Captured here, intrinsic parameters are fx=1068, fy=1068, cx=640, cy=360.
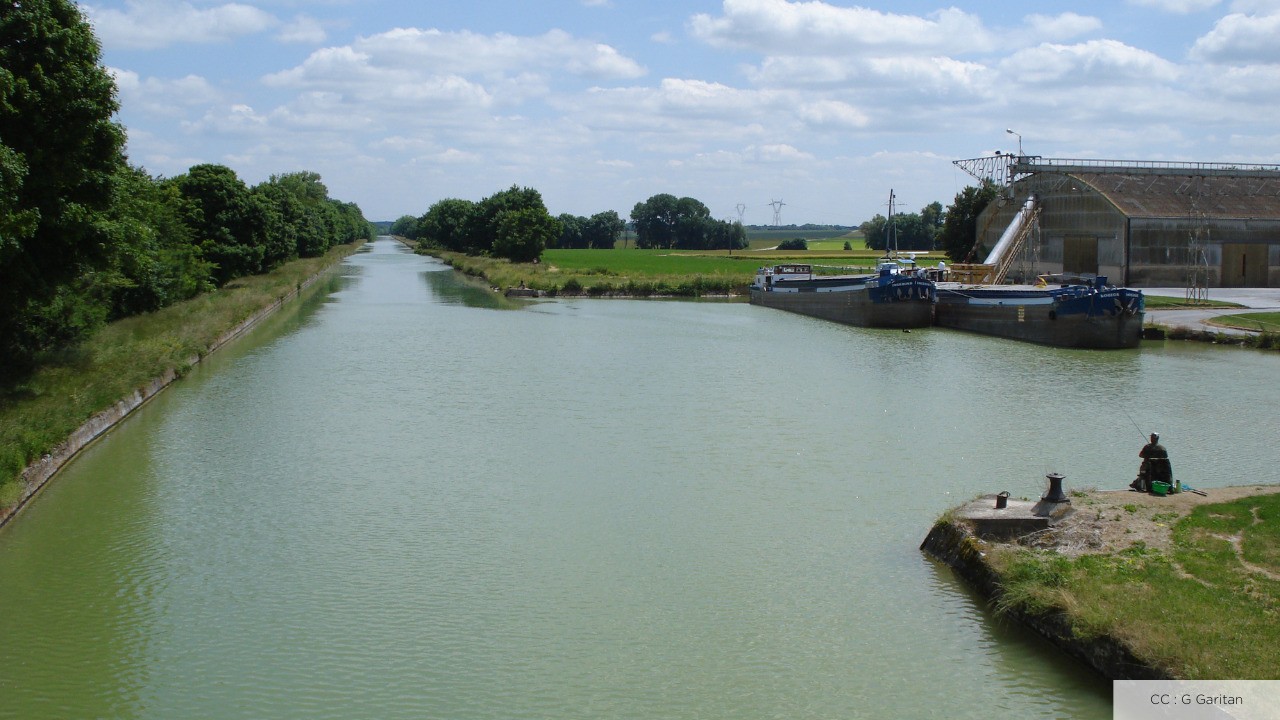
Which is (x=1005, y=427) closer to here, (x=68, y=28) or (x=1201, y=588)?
(x=1201, y=588)

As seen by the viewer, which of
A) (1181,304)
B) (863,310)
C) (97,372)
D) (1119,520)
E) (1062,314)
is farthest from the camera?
(863,310)

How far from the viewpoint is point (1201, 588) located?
9398 mm

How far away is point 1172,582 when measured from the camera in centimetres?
962

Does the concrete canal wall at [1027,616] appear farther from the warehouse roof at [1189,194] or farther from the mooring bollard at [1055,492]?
the warehouse roof at [1189,194]

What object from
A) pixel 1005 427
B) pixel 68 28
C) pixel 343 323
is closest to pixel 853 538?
pixel 1005 427

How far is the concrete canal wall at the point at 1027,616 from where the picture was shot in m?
8.75

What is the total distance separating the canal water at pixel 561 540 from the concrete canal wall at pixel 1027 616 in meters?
0.20

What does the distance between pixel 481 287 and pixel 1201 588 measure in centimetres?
5859

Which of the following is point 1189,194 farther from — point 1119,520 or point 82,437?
point 82,437

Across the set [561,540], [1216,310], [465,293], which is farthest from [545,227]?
[561,540]

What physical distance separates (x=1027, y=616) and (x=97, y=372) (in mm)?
18263

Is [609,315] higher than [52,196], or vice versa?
[52,196]

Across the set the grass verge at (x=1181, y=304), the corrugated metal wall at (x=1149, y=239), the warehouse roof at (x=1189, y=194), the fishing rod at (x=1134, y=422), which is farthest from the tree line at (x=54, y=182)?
the warehouse roof at (x=1189, y=194)

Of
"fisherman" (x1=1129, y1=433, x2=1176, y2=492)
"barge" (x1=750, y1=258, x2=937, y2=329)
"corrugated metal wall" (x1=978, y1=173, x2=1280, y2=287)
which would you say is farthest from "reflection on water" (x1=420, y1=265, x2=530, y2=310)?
"fisherman" (x1=1129, y1=433, x2=1176, y2=492)
